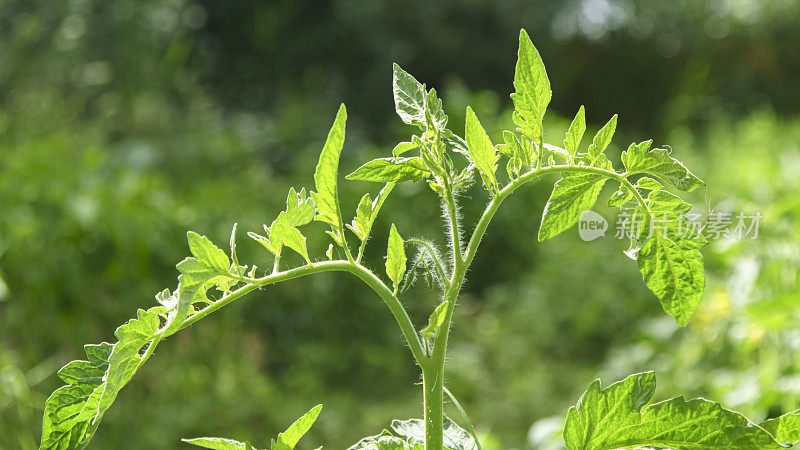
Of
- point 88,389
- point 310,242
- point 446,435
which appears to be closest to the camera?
point 88,389

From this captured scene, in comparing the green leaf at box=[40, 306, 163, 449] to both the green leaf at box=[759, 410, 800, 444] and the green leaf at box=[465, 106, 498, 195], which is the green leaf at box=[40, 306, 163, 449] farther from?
the green leaf at box=[759, 410, 800, 444]

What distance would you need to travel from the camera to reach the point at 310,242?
11.6ft

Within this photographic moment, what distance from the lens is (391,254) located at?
1.48 feet

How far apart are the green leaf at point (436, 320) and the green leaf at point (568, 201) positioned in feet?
0.29

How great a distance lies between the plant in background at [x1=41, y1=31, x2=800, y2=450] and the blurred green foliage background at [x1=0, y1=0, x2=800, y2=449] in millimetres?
693

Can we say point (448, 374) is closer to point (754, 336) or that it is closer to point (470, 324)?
point (470, 324)

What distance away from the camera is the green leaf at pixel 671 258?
425 mm

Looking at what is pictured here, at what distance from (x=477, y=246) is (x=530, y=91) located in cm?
10

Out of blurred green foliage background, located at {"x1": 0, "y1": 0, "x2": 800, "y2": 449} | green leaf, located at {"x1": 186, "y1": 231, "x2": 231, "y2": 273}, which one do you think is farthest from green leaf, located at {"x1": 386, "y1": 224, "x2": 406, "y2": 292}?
blurred green foliage background, located at {"x1": 0, "y1": 0, "x2": 800, "y2": 449}

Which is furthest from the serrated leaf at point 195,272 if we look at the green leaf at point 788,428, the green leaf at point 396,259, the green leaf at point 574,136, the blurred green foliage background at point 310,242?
the blurred green foliage background at point 310,242

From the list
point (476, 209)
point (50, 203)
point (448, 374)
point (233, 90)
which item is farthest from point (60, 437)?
point (233, 90)

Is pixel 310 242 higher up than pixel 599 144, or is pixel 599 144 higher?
pixel 310 242

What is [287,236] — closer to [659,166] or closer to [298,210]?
[298,210]

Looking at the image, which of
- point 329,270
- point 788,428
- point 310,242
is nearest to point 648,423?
point 788,428
